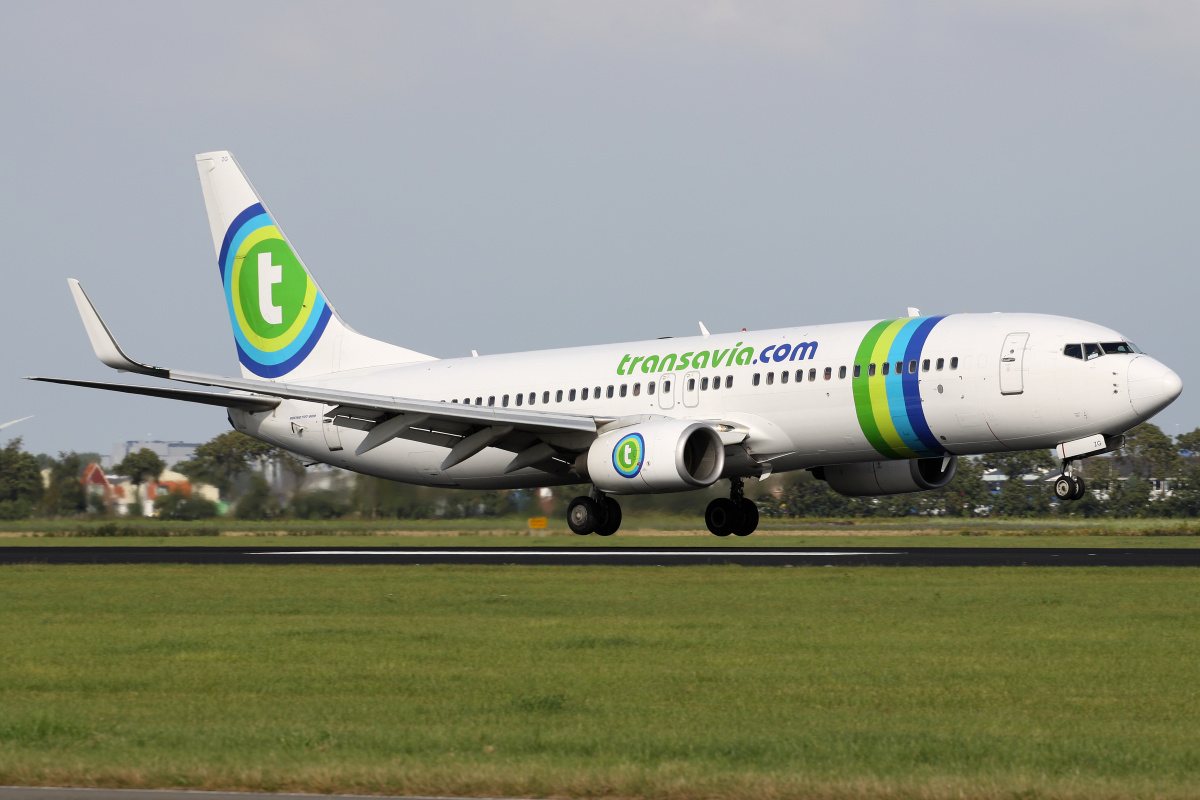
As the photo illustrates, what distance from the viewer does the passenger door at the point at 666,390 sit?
34344 millimetres

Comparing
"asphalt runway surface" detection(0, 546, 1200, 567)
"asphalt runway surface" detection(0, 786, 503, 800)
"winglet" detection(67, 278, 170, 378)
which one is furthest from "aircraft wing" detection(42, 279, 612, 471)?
"asphalt runway surface" detection(0, 786, 503, 800)

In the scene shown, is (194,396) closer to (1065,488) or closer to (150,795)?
(1065,488)

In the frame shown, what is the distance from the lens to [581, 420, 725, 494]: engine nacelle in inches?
1240

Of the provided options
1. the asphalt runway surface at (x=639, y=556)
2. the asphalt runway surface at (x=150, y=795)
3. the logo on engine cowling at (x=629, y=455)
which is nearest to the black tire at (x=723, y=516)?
the asphalt runway surface at (x=639, y=556)

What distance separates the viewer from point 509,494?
42.2 meters

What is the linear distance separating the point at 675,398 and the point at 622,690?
22291 mm

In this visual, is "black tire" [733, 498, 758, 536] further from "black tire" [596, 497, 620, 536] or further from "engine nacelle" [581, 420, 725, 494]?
"engine nacelle" [581, 420, 725, 494]

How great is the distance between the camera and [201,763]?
9.15 metres

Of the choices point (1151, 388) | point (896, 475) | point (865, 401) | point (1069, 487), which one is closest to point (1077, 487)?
point (1069, 487)

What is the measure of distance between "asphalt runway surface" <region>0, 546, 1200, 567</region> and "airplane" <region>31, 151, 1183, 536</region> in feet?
6.39

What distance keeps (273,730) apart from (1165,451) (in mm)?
67579

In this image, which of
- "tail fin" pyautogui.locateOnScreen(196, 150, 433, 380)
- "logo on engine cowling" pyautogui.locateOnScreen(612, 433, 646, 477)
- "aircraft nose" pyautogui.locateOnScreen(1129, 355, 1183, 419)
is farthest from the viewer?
"tail fin" pyautogui.locateOnScreen(196, 150, 433, 380)

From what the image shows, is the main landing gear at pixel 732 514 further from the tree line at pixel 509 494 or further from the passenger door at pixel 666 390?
the passenger door at pixel 666 390

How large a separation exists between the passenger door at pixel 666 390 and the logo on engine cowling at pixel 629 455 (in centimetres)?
219
